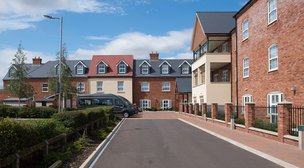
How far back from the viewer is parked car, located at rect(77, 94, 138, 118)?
39991 mm

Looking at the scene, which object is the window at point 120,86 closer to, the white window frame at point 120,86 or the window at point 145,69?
the white window frame at point 120,86

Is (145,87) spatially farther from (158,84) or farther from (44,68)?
(44,68)

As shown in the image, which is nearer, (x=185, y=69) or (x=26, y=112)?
(x=26, y=112)

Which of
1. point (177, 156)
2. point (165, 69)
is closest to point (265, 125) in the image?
point (177, 156)

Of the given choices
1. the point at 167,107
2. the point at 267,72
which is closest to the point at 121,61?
the point at 167,107

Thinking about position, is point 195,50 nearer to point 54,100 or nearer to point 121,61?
point 121,61

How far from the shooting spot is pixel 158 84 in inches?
2608

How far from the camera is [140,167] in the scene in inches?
386

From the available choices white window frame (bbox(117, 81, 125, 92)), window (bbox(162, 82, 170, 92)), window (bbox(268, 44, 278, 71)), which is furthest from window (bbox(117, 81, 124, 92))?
window (bbox(268, 44, 278, 71))

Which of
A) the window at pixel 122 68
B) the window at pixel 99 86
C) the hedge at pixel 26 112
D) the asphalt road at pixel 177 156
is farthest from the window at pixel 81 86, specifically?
the asphalt road at pixel 177 156

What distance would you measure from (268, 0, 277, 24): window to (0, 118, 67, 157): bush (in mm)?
17587

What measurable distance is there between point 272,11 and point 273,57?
9.31 feet

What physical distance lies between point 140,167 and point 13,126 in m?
3.65

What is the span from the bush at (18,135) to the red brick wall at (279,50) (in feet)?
48.3
